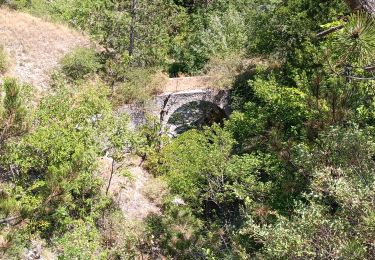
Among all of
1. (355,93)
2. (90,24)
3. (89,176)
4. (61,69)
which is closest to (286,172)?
(355,93)

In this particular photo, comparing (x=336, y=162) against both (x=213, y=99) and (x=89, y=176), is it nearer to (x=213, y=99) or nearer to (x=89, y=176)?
(x=89, y=176)

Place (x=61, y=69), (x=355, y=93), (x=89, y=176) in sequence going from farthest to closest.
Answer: (x=61, y=69) → (x=89, y=176) → (x=355, y=93)

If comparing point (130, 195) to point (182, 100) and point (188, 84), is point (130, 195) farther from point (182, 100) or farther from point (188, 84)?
point (188, 84)

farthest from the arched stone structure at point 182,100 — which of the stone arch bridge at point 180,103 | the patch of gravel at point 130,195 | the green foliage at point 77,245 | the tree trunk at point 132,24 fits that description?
the green foliage at point 77,245

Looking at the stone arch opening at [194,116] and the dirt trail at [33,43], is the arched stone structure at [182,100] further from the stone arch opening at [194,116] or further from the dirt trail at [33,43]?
the dirt trail at [33,43]

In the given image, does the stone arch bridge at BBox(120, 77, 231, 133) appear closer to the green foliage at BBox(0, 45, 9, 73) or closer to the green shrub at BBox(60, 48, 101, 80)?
the green shrub at BBox(60, 48, 101, 80)

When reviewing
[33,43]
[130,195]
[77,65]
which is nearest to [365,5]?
[130,195]

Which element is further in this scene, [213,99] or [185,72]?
[185,72]
